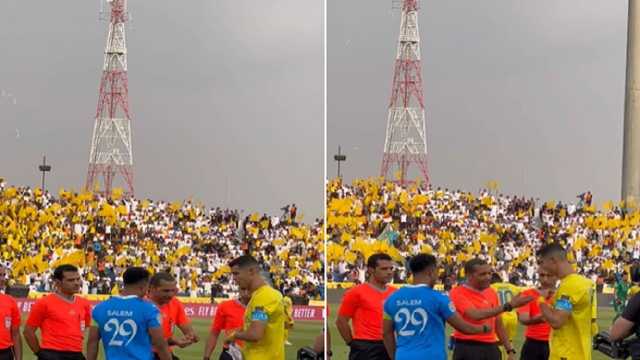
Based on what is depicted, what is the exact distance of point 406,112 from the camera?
26406 mm

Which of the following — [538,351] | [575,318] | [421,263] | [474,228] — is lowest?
[474,228]

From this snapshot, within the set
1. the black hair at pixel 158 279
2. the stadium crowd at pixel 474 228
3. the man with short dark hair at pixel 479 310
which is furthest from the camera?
the stadium crowd at pixel 474 228

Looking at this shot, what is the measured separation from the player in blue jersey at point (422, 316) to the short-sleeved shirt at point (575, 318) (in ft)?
1.58

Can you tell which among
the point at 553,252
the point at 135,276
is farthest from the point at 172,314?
the point at 553,252

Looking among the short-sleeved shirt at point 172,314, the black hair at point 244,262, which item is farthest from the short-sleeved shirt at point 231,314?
Answer: the black hair at point 244,262

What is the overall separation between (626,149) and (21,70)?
69.5ft

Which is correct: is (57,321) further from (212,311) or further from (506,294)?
(212,311)

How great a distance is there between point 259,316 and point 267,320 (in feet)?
0.19

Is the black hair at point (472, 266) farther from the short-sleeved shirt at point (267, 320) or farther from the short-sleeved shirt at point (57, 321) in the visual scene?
the short-sleeved shirt at point (57, 321)

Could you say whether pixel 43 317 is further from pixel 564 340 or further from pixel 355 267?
pixel 355 267

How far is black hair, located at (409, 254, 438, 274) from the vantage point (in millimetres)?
6289

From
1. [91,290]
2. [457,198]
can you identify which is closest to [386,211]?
[457,198]

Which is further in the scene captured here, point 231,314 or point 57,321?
point 231,314

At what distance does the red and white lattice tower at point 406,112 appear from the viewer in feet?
79.5
